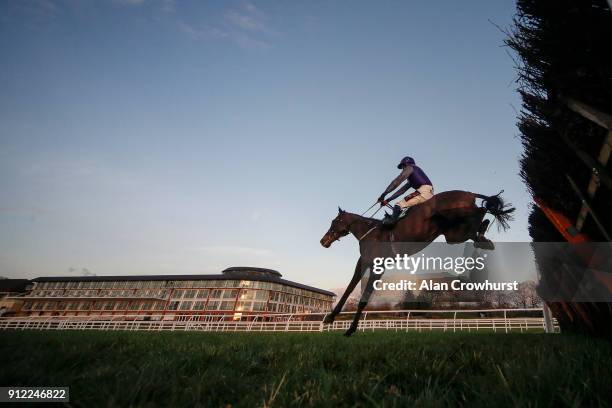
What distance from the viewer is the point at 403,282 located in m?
9.43

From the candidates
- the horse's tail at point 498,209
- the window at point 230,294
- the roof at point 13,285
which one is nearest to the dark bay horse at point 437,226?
the horse's tail at point 498,209

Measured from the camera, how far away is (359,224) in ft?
25.4

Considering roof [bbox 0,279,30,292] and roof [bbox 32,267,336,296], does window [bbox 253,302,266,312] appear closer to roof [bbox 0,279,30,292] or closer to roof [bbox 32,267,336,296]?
roof [bbox 32,267,336,296]

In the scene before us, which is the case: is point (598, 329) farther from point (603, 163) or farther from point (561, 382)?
point (561, 382)

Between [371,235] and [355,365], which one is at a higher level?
[371,235]

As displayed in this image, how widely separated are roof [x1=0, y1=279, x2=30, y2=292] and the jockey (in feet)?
518

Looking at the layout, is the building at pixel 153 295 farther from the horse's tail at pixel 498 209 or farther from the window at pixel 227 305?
the horse's tail at pixel 498 209

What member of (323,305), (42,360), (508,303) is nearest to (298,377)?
(42,360)

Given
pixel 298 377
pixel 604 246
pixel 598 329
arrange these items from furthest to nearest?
pixel 598 329 < pixel 604 246 < pixel 298 377

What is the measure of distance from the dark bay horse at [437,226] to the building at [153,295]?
304 ft

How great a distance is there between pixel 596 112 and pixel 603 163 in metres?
0.58

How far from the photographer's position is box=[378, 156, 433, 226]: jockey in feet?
22.1

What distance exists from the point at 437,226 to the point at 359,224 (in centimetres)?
196

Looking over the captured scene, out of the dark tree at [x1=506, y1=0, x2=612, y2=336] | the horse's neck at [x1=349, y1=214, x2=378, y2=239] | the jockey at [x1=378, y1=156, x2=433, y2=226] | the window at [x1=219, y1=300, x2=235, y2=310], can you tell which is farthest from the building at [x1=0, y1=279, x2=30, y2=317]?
the dark tree at [x1=506, y1=0, x2=612, y2=336]
